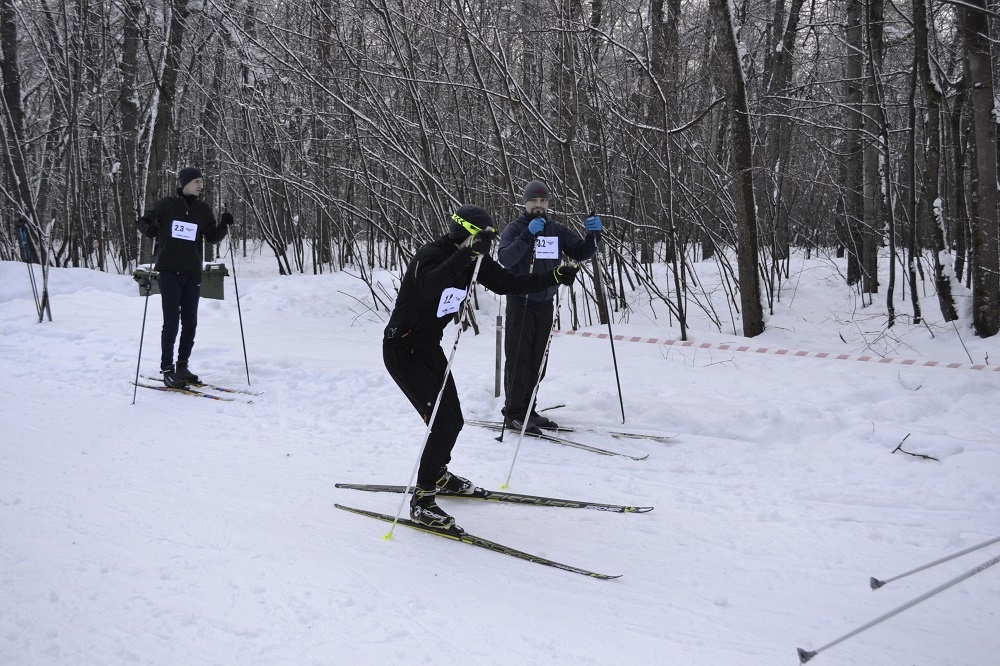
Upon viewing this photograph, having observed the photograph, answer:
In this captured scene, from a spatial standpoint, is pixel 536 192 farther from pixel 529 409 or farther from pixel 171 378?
pixel 171 378

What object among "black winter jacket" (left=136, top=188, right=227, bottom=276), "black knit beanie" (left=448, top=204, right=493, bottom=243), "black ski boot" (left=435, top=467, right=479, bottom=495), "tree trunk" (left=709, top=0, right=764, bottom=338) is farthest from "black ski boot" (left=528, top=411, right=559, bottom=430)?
"tree trunk" (left=709, top=0, right=764, bottom=338)

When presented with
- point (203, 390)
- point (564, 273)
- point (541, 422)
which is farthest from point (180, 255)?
point (564, 273)

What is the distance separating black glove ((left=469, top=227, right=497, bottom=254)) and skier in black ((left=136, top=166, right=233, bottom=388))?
4.45 m

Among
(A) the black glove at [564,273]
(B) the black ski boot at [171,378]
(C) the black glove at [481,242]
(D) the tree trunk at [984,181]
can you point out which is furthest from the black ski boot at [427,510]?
(D) the tree trunk at [984,181]

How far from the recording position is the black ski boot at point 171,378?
7.59 metres

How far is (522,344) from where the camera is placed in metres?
6.18

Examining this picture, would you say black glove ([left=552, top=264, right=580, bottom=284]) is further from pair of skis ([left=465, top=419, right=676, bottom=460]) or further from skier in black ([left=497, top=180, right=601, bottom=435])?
pair of skis ([left=465, top=419, right=676, bottom=460])

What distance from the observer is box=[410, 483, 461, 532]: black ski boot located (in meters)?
4.25

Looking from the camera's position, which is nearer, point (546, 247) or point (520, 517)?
point (520, 517)

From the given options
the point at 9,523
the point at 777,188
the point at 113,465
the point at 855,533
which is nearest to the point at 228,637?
the point at 9,523

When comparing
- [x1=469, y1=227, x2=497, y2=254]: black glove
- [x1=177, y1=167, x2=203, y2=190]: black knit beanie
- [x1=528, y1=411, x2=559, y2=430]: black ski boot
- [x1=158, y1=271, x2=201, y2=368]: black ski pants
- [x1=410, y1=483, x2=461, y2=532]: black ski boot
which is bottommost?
[x1=410, y1=483, x2=461, y2=532]: black ski boot

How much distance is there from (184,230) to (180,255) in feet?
0.89

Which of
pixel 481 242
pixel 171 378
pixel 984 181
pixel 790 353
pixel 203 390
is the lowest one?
pixel 203 390

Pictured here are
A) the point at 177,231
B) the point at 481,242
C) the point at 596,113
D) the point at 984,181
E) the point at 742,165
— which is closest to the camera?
the point at 481,242
